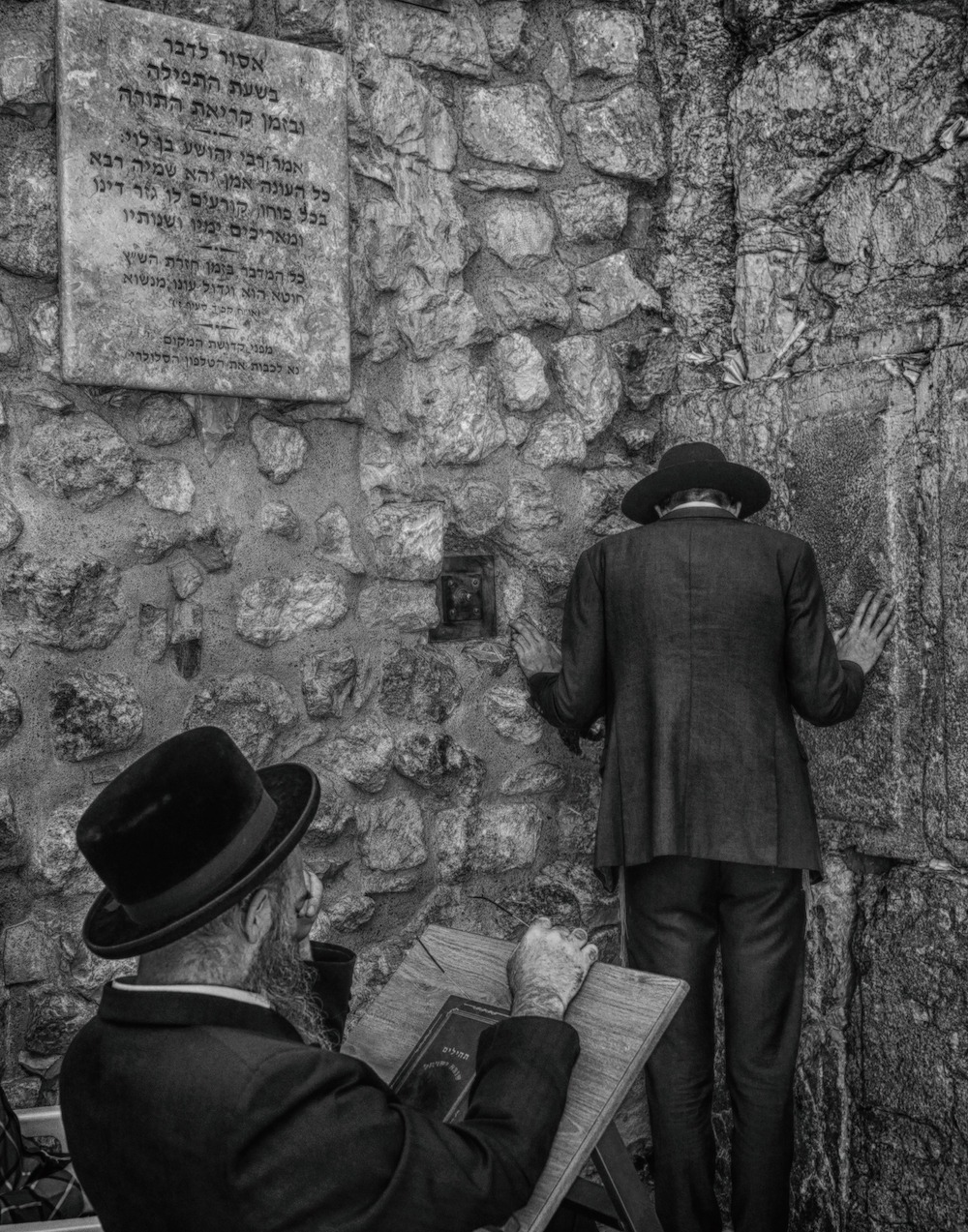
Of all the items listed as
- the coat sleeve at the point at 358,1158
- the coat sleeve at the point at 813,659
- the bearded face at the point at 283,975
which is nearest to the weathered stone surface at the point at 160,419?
the bearded face at the point at 283,975

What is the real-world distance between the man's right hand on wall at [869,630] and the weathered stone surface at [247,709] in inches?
51.2

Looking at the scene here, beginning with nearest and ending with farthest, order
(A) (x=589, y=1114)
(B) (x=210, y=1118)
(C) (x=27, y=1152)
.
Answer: (B) (x=210, y=1118)
(A) (x=589, y=1114)
(C) (x=27, y=1152)

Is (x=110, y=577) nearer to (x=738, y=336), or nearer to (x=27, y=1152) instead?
(x=27, y=1152)

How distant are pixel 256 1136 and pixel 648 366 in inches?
94.4

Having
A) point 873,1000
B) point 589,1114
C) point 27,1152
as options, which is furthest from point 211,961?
point 873,1000

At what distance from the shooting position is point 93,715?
260 centimetres

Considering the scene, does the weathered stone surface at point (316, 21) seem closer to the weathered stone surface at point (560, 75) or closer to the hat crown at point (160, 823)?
the weathered stone surface at point (560, 75)

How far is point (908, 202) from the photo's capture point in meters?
2.85

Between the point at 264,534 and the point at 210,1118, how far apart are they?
1.56m

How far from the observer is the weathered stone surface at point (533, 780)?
10.3 feet

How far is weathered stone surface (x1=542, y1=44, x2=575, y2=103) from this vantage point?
3221 mm

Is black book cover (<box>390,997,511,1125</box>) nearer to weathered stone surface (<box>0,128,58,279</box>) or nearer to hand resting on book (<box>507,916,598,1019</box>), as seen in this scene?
hand resting on book (<box>507,916,598,1019</box>)

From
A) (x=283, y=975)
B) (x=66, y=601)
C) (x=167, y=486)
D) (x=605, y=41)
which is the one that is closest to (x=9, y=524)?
(x=66, y=601)

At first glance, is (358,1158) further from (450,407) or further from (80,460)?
(450,407)
